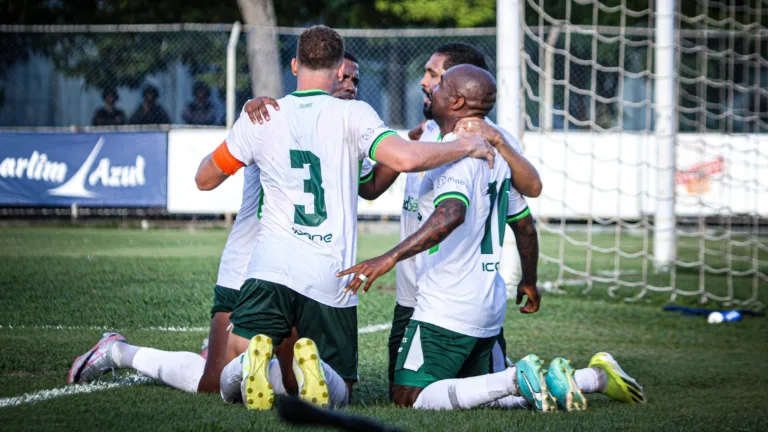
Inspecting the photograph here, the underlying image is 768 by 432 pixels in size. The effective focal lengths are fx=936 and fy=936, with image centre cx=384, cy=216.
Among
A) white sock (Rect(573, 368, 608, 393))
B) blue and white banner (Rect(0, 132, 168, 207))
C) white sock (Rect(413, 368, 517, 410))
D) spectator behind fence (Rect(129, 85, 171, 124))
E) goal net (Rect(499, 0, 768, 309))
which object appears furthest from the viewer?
spectator behind fence (Rect(129, 85, 171, 124))

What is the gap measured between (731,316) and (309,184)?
222 inches

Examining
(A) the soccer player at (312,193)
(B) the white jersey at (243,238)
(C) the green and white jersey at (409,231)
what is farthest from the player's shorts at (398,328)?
(B) the white jersey at (243,238)

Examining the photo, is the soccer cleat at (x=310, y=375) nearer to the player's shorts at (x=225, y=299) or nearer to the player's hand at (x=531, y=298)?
the player's shorts at (x=225, y=299)

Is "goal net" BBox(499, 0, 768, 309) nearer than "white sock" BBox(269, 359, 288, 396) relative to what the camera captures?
No

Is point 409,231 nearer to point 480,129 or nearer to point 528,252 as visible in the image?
point 528,252

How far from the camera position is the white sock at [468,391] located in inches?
166

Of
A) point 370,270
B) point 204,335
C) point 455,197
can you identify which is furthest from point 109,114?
point 370,270

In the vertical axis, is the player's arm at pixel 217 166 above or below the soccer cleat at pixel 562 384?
above

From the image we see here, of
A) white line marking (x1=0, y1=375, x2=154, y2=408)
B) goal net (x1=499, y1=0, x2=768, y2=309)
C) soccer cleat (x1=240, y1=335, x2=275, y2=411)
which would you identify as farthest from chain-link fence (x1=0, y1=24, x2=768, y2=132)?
soccer cleat (x1=240, y1=335, x2=275, y2=411)

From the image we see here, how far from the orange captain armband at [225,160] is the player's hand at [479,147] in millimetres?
1087

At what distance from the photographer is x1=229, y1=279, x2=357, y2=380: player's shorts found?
169 inches

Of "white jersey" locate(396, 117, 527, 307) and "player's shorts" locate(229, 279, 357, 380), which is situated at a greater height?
"white jersey" locate(396, 117, 527, 307)

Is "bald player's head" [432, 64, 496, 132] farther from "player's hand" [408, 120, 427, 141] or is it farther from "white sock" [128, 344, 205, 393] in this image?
"white sock" [128, 344, 205, 393]

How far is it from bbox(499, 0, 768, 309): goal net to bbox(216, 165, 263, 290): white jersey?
4864 millimetres
